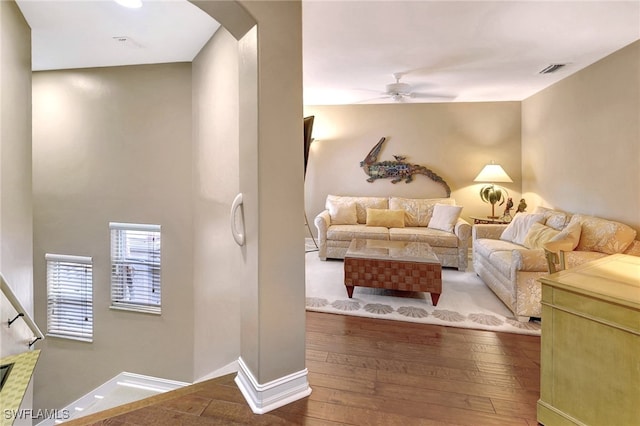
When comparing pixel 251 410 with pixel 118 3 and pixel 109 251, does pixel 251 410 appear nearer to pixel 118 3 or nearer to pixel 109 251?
pixel 118 3

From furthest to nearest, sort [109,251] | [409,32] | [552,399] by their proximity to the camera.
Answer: [109,251], [409,32], [552,399]

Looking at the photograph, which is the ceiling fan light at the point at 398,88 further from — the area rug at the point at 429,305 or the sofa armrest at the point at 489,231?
the area rug at the point at 429,305

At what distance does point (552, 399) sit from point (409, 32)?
9.35ft

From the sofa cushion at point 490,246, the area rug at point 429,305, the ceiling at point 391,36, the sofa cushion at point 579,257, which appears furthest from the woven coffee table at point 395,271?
the ceiling at point 391,36

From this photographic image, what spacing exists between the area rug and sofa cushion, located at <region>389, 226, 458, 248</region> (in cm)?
58

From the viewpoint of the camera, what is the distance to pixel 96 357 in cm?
398

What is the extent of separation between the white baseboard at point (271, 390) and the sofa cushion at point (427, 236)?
311 centimetres

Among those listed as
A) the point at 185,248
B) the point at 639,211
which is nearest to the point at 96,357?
the point at 185,248

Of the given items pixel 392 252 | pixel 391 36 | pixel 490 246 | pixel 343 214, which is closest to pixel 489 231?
pixel 490 246

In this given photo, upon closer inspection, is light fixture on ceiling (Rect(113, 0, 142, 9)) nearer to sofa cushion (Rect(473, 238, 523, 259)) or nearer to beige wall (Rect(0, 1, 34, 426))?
beige wall (Rect(0, 1, 34, 426))

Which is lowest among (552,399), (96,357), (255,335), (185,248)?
(96,357)

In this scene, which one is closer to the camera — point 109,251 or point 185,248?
point 185,248

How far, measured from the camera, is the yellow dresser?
3.91 feet

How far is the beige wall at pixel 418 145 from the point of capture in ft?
17.3
